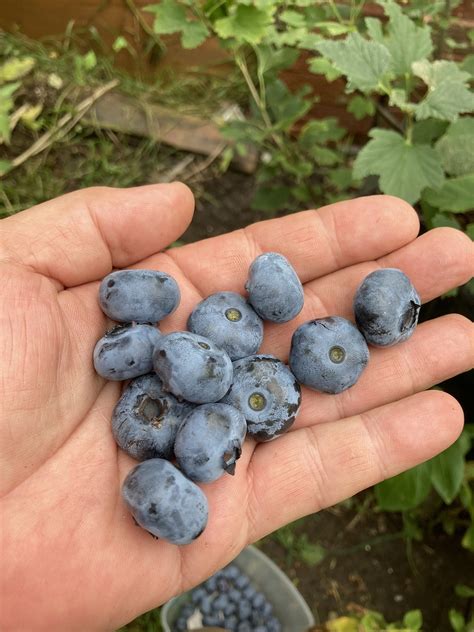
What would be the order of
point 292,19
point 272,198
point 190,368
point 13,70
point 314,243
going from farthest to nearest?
1. point 13,70
2. point 272,198
3. point 292,19
4. point 314,243
5. point 190,368

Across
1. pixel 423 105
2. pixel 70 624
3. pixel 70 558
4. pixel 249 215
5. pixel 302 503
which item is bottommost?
pixel 249 215

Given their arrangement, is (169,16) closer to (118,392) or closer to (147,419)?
(118,392)

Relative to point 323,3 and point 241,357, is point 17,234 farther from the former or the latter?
point 323,3

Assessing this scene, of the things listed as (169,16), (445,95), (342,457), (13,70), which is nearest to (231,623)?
(342,457)

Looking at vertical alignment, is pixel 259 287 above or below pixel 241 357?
above

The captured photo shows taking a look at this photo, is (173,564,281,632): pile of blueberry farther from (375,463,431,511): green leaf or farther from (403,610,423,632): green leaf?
(375,463,431,511): green leaf

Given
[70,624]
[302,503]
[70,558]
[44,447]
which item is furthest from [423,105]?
[70,624]
